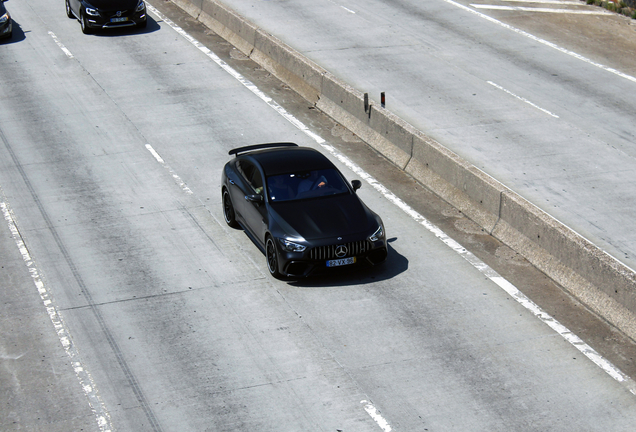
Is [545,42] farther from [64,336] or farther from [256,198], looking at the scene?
[64,336]

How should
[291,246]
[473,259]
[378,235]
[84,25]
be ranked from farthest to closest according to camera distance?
[84,25]
[473,259]
[378,235]
[291,246]

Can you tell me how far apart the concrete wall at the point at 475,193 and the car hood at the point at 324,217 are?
243cm

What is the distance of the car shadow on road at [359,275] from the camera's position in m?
12.1

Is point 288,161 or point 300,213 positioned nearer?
point 300,213

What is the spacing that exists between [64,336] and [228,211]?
13.5ft

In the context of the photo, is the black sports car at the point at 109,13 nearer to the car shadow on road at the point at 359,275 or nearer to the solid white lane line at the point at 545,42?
the solid white lane line at the point at 545,42

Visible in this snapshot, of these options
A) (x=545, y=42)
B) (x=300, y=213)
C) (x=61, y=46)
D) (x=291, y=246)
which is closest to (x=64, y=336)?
(x=291, y=246)

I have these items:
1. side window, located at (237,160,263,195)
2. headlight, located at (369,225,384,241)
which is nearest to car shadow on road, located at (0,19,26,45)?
side window, located at (237,160,263,195)

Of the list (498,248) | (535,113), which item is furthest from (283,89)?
(498,248)

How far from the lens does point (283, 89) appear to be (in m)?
21.3

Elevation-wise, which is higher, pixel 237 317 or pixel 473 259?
pixel 473 259

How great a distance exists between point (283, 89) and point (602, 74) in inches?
331

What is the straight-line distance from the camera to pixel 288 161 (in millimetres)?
13383

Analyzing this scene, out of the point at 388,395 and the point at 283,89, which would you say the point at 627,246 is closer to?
the point at 388,395
